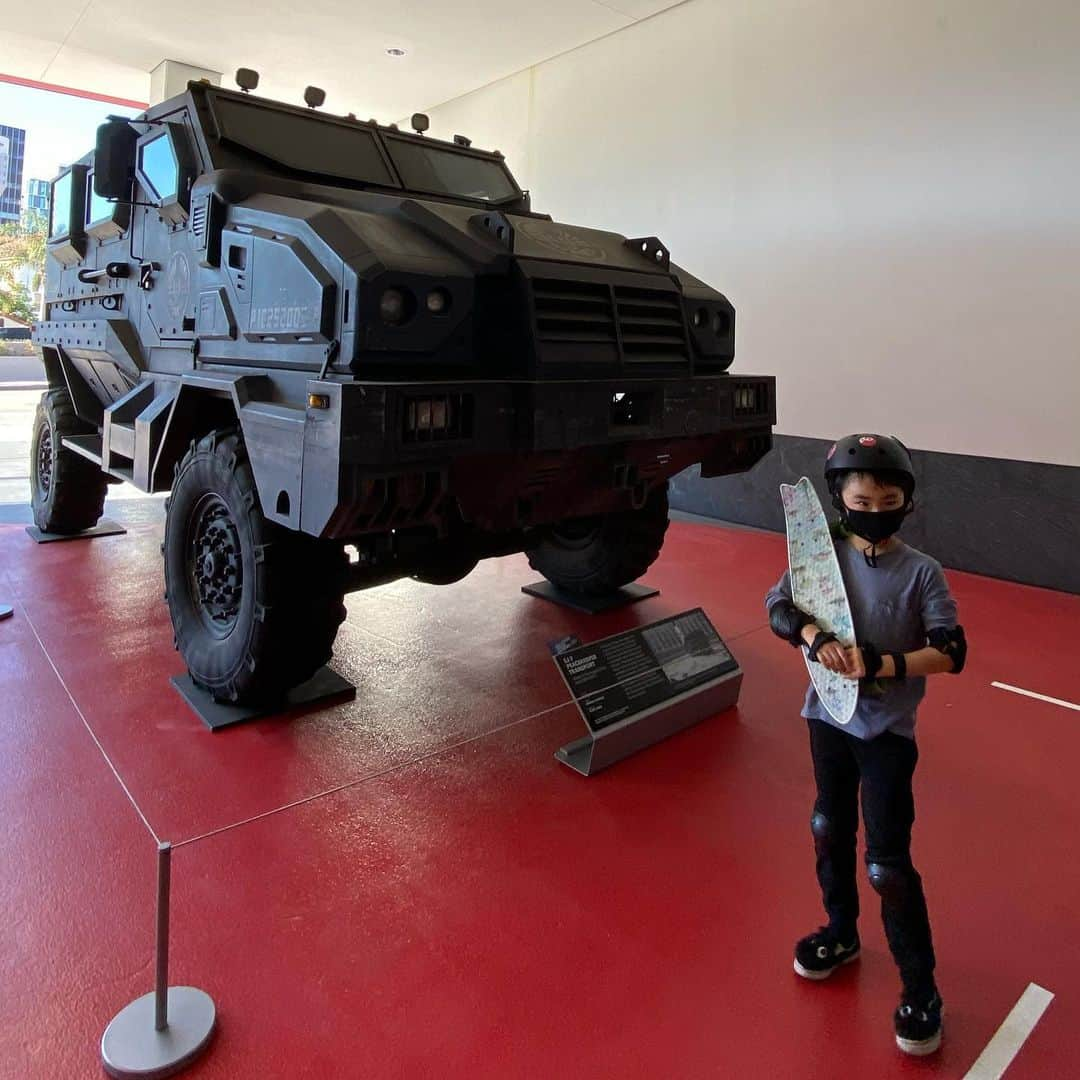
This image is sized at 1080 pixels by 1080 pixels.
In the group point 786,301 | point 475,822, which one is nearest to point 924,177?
point 786,301

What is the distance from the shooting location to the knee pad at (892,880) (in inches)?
70.9

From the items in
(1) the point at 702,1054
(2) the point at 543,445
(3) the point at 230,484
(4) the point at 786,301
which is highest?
(4) the point at 786,301

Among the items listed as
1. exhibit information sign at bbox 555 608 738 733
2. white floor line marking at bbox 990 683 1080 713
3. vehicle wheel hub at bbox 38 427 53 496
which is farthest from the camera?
vehicle wheel hub at bbox 38 427 53 496

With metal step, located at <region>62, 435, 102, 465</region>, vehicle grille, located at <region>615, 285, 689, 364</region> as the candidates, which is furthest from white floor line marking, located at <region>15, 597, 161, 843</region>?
vehicle grille, located at <region>615, 285, 689, 364</region>

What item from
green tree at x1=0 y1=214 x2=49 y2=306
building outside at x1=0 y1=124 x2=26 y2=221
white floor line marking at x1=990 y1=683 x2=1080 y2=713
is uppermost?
building outside at x1=0 y1=124 x2=26 y2=221

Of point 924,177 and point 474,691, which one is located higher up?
point 924,177

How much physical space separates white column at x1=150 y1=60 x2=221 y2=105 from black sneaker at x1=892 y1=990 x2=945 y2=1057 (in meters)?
10.4

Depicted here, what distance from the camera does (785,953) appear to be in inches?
84.0

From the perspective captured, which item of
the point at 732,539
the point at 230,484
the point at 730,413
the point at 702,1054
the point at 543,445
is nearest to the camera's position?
the point at 702,1054

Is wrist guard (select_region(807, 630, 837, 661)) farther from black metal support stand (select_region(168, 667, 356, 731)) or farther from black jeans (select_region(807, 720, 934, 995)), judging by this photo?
black metal support stand (select_region(168, 667, 356, 731))

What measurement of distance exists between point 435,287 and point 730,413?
4.59 feet

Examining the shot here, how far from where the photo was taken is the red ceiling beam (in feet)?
33.6

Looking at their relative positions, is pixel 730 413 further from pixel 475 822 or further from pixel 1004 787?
pixel 475 822

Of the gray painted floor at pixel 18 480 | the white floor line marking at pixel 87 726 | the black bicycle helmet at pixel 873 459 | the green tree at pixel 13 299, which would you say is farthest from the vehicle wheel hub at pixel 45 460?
the green tree at pixel 13 299
